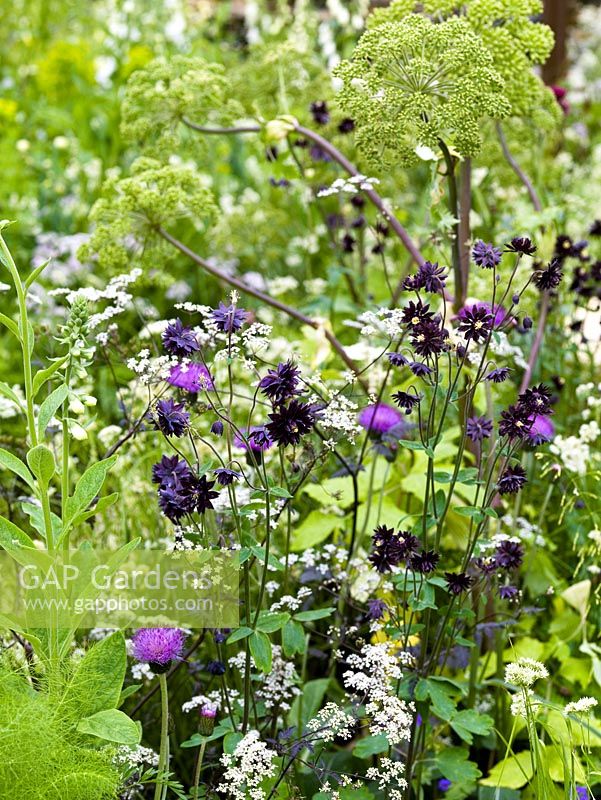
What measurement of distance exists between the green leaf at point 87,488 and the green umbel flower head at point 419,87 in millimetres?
822

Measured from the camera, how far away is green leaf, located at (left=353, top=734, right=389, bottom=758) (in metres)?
1.76

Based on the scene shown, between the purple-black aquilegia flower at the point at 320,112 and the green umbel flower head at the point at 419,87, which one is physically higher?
the purple-black aquilegia flower at the point at 320,112

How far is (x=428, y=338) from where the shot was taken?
1644 mm

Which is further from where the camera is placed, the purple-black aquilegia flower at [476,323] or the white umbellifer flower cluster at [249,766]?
the purple-black aquilegia flower at [476,323]

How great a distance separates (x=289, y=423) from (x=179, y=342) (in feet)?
0.87

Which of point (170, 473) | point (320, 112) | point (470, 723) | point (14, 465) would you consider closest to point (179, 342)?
point (170, 473)

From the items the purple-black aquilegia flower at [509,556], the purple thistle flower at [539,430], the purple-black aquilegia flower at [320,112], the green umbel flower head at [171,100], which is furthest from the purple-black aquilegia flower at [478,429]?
the purple-black aquilegia flower at [320,112]

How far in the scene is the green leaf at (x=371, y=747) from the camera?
1763mm

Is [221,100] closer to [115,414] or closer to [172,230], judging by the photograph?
[115,414]

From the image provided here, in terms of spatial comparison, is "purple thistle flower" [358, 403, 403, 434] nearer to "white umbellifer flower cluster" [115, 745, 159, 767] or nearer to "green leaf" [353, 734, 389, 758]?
"green leaf" [353, 734, 389, 758]

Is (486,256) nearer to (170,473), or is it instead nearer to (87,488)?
(170,473)

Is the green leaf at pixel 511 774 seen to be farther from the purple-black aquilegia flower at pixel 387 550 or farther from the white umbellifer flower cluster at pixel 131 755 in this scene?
the white umbellifer flower cluster at pixel 131 755

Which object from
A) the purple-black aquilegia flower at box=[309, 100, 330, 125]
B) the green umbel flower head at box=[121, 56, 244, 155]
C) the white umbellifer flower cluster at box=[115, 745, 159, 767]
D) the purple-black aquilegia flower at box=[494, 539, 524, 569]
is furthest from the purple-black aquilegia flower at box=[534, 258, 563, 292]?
the purple-black aquilegia flower at box=[309, 100, 330, 125]

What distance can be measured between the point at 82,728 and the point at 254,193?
10.9ft
